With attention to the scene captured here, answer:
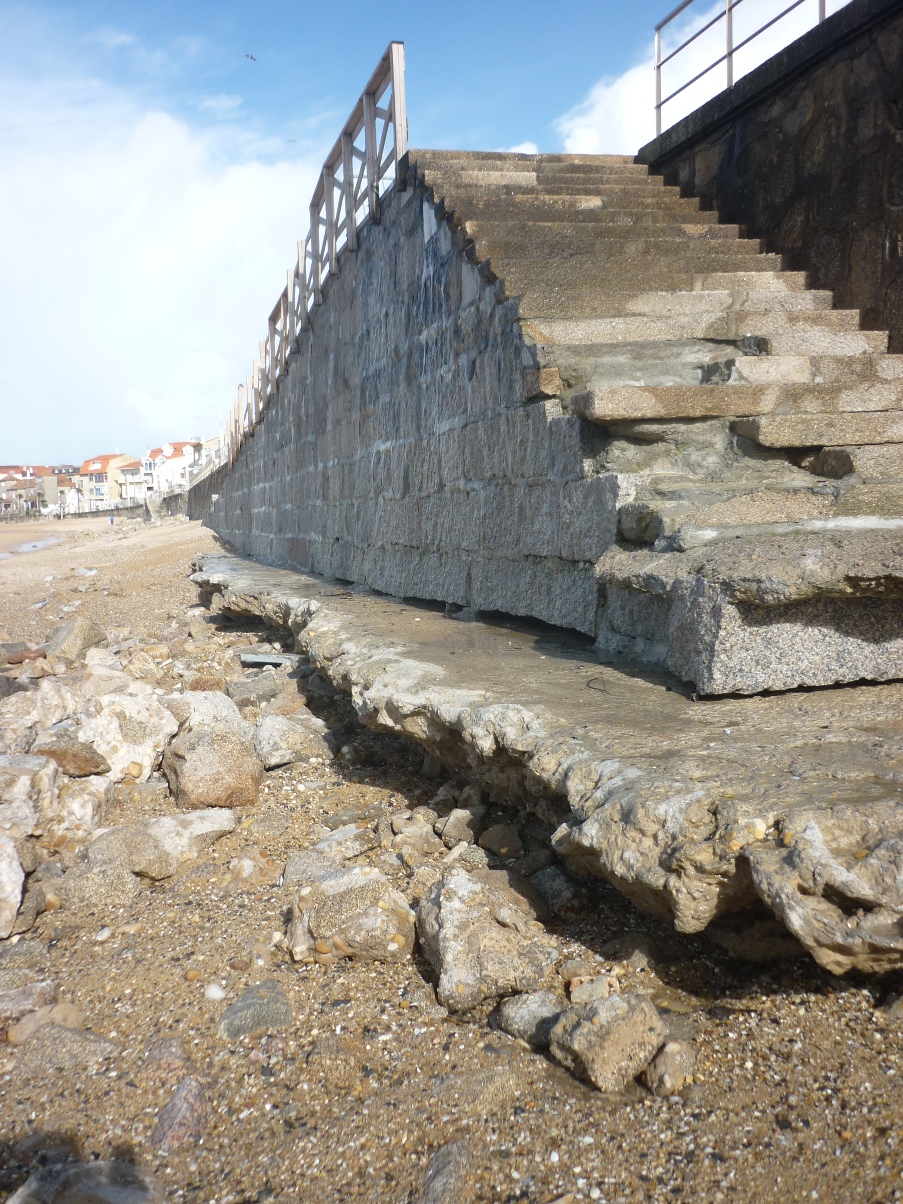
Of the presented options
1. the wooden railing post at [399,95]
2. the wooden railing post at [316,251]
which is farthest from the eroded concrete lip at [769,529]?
the wooden railing post at [316,251]

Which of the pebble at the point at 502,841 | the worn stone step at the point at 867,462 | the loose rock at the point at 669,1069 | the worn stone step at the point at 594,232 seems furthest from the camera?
the worn stone step at the point at 594,232

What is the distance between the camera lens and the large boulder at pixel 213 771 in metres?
3.56

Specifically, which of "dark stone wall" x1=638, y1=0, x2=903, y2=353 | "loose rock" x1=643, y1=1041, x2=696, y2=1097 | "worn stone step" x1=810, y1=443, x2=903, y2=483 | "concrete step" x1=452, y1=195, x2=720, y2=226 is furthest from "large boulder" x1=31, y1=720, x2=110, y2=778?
"dark stone wall" x1=638, y1=0, x2=903, y2=353

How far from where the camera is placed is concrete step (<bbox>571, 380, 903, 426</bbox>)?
354 centimetres

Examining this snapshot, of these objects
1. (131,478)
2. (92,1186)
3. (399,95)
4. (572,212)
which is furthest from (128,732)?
(131,478)

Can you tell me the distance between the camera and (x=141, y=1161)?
1739mm

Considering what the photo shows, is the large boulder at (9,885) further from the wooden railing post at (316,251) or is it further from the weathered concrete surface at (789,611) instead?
the wooden railing post at (316,251)

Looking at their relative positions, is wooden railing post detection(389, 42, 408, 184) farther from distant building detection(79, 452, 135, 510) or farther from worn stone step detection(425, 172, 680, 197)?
distant building detection(79, 452, 135, 510)

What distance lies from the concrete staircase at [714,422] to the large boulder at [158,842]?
169 cm

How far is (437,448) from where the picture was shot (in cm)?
552

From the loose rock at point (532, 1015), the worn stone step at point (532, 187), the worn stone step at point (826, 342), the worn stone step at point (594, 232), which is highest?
the worn stone step at point (532, 187)

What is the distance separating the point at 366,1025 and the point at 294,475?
9.14 metres

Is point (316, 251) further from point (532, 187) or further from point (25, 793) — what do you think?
point (25, 793)

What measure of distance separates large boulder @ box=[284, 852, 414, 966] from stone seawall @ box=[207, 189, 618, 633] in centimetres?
163
